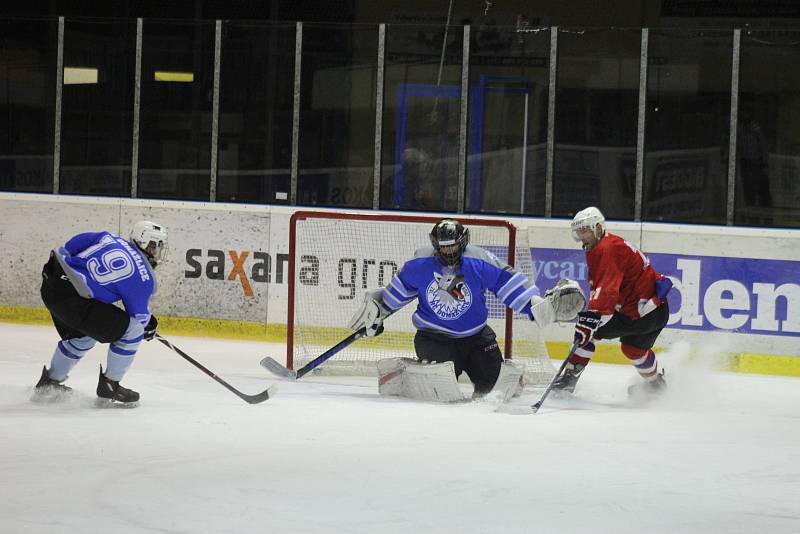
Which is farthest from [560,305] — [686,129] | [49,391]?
[686,129]

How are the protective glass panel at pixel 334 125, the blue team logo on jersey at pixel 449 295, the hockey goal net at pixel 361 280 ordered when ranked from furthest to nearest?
the protective glass panel at pixel 334 125
the hockey goal net at pixel 361 280
the blue team logo on jersey at pixel 449 295

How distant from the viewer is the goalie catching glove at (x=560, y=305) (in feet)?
17.2

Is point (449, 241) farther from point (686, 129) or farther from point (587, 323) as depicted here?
point (686, 129)

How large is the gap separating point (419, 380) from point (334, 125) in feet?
10.9

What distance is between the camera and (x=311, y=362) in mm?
5734

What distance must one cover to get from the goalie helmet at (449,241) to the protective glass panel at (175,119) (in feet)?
11.3

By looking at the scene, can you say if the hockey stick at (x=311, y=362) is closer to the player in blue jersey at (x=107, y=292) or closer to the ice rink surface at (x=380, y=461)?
the ice rink surface at (x=380, y=461)

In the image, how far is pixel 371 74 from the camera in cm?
820

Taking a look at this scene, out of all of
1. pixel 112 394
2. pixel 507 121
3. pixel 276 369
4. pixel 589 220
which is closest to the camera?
pixel 112 394

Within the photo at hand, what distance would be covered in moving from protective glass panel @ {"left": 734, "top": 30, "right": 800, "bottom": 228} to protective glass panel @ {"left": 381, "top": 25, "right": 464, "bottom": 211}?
1856 mm

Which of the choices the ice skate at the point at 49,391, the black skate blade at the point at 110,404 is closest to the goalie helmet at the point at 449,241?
the black skate blade at the point at 110,404

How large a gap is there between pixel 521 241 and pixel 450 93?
1997mm

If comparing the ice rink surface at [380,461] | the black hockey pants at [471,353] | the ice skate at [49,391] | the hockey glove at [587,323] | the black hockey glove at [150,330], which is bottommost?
the ice rink surface at [380,461]

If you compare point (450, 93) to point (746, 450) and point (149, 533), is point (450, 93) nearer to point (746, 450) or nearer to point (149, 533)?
point (746, 450)
